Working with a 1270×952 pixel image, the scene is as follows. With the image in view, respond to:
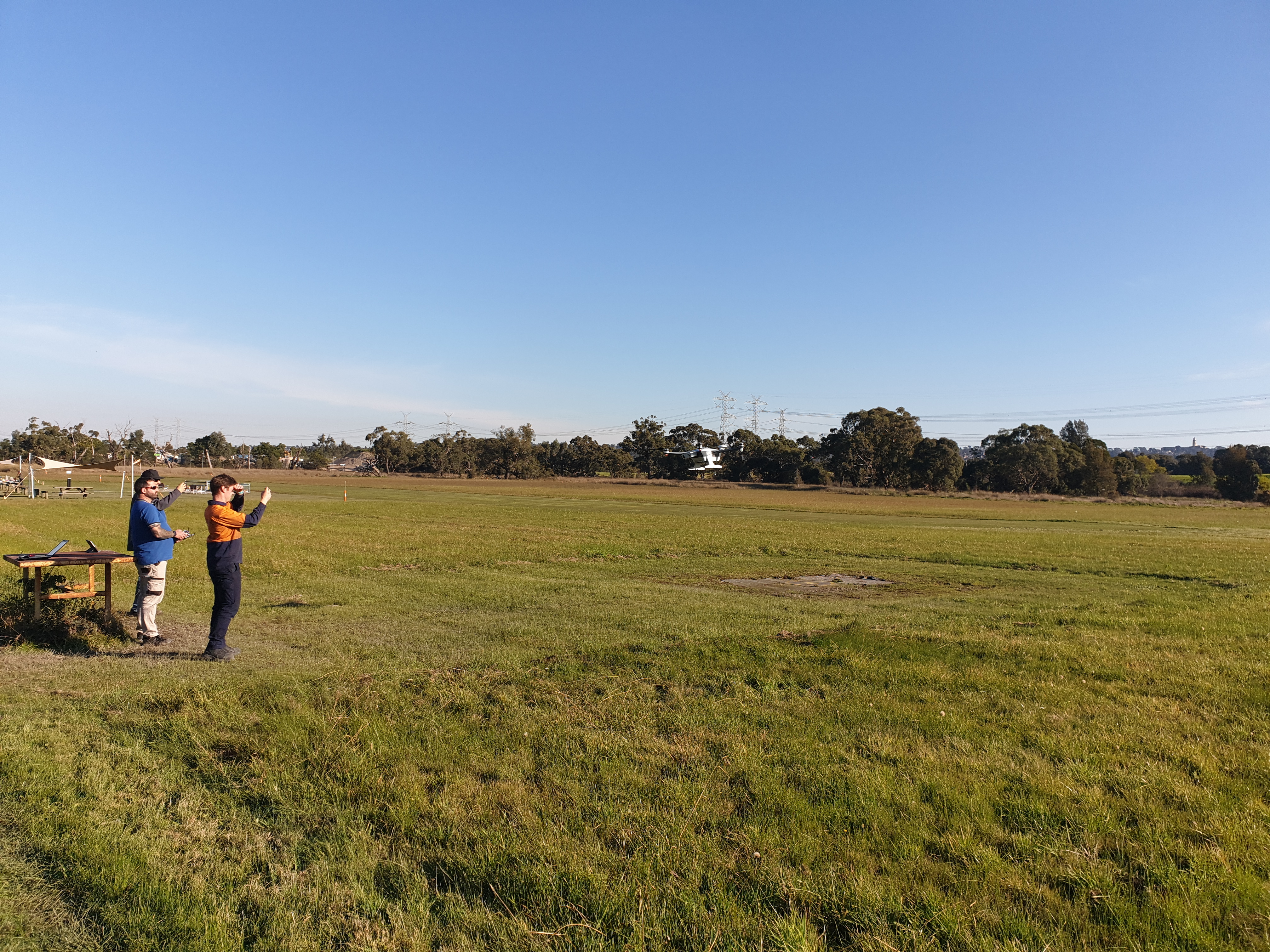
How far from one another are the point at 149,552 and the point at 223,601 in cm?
156

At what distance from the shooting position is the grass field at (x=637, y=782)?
3676 millimetres

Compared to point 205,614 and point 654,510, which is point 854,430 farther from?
point 205,614

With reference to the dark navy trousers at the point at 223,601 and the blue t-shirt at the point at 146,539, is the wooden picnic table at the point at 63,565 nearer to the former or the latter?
the blue t-shirt at the point at 146,539

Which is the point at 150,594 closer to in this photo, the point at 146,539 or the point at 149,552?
the point at 149,552

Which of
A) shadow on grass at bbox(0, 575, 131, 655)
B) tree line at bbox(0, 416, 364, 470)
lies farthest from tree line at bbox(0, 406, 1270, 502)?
shadow on grass at bbox(0, 575, 131, 655)

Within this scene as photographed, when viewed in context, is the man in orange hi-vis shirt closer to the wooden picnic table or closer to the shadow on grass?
the shadow on grass

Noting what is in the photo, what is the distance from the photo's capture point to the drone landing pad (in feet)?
57.9

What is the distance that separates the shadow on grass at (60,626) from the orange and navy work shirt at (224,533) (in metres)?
2.03

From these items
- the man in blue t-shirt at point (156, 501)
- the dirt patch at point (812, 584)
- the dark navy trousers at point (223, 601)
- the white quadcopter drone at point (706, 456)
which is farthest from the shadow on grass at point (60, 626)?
the white quadcopter drone at point (706, 456)

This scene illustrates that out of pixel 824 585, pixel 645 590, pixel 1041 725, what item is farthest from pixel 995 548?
pixel 1041 725

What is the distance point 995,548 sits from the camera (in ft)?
94.5

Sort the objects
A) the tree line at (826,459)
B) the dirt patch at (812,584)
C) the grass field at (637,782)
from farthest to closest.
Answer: the tree line at (826,459), the dirt patch at (812,584), the grass field at (637,782)

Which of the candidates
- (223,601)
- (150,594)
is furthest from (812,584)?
(150,594)

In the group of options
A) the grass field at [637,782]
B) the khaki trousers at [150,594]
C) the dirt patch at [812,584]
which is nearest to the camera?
the grass field at [637,782]
